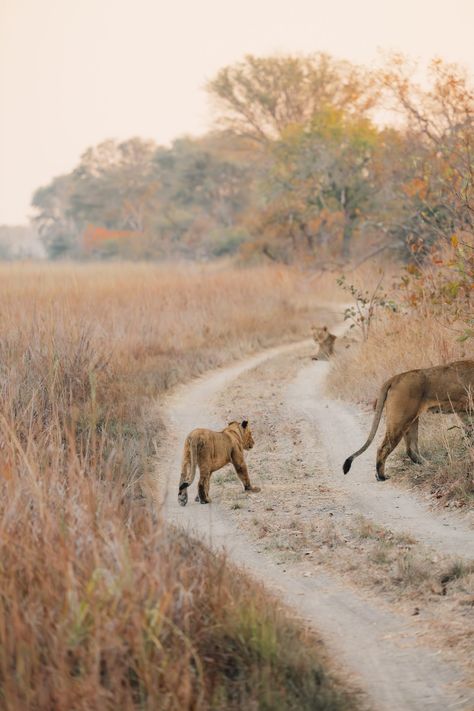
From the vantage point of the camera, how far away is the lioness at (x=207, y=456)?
708 centimetres

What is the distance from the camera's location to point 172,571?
13.4ft

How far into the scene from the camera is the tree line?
14188mm

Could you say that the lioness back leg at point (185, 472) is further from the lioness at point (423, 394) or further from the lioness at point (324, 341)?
the lioness at point (324, 341)

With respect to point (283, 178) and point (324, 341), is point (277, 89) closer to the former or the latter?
point (283, 178)

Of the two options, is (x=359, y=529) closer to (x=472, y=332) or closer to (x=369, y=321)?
(x=472, y=332)

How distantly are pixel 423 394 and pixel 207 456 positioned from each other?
172 centimetres

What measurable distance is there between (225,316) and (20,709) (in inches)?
577

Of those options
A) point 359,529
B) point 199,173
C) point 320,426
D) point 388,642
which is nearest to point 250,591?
point 388,642

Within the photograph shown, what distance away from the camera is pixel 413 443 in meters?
7.91

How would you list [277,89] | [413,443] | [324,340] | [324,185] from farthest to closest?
[277,89]
[324,185]
[324,340]
[413,443]

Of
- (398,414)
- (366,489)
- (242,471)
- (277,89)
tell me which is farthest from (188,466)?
(277,89)

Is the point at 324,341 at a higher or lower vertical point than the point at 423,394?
lower

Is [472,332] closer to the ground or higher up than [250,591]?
higher up

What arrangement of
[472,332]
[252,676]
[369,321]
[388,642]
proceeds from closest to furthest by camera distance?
1. [252,676]
2. [388,642]
3. [472,332]
4. [369,321]
